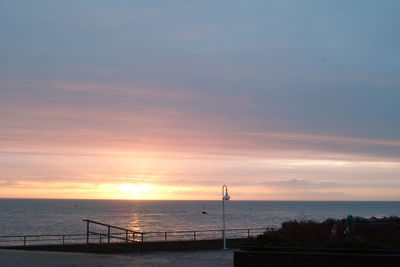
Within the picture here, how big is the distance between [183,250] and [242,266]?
9.45m

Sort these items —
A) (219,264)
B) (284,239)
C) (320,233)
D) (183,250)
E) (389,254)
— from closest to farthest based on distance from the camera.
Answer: (389,254) < (284,239) < (219,264) < (320,233) < (183,250)

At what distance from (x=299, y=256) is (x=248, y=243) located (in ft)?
6.34

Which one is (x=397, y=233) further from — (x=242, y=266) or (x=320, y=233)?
(x=242, y=266)

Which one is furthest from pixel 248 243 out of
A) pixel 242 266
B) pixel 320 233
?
pixel 320 233

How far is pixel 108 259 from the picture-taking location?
1828cm

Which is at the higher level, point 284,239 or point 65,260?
point 284,239

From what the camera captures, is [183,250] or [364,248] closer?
[364,248]

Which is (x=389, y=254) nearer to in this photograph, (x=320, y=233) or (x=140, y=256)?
(x=320, y=233)

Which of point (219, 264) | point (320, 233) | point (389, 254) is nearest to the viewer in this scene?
point (389, 254)

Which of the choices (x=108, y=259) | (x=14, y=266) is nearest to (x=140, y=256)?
(x=108, y=259)

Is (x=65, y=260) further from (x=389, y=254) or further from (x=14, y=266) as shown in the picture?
(x=389, y=254)

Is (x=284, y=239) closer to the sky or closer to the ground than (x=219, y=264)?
closer to the sky

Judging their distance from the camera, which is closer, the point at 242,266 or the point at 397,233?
the point at 242,266

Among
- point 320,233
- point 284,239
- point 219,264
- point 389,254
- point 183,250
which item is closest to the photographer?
point 389,254
